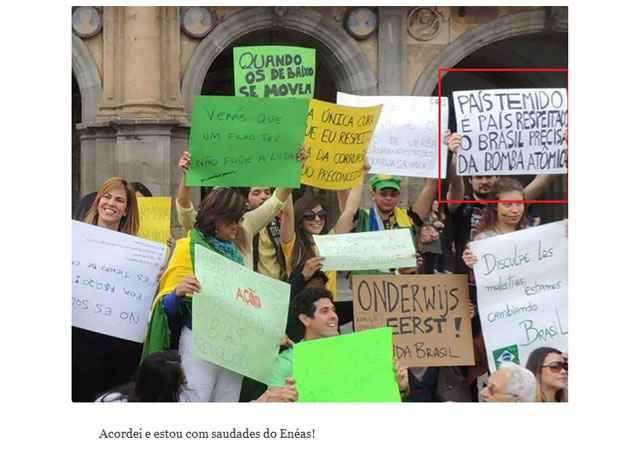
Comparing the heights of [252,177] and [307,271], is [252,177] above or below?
above

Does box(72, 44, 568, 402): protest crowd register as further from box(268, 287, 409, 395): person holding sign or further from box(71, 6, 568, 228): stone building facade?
box(71, 6, 568, 228): stone building facade

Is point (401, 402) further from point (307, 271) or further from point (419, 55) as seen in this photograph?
point (419, 55)

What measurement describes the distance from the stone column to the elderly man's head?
305 centimetres

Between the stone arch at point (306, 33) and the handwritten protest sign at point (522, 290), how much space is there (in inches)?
138

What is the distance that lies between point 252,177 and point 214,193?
30cm

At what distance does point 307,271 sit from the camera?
582 centimetres

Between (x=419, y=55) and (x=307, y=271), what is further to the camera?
(x=419, y=55)

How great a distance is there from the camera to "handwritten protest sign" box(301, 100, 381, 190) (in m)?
5.88

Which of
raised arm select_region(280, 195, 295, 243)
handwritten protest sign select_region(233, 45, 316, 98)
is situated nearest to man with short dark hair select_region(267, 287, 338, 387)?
raised arm select_region(280, 195, 295, 243)

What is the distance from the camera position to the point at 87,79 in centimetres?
852

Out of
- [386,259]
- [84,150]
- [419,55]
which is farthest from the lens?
[419,55]

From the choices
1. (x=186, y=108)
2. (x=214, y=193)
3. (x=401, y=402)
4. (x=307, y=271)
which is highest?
(x=186, y=108)

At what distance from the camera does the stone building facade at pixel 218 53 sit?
26.9 feet
